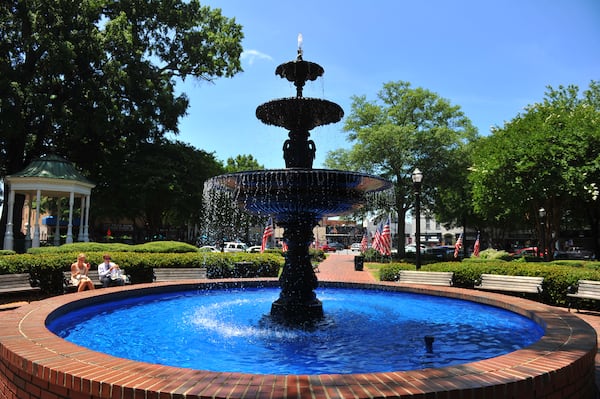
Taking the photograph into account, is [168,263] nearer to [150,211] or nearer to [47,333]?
[47,333]

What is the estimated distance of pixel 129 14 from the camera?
1298 inches

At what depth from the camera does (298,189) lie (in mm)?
7508

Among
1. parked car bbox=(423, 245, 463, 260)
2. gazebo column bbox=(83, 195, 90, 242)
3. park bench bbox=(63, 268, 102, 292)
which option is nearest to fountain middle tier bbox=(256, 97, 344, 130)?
park bench bbox=(63, 268, 102, 292)

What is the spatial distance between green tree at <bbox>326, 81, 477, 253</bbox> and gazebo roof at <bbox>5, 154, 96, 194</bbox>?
2042cm

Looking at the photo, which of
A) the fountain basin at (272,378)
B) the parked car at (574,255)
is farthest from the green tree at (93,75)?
the parked car at (574,255)

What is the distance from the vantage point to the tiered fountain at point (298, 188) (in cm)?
737

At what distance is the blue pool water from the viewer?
17.6 ft

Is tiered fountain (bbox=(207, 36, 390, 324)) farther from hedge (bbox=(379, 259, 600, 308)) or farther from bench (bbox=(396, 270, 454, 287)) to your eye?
hedge (bbox=(379, 259, 600, 308))

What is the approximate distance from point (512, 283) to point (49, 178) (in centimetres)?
2543

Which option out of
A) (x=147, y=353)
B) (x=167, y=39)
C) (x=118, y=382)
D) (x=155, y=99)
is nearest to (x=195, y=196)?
(x=155, y=99)

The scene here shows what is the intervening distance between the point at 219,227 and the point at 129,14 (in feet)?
92.5

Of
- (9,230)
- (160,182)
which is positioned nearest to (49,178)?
(9,230)

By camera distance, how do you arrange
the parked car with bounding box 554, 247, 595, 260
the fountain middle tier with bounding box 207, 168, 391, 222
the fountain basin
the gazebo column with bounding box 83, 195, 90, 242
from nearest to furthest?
the fountain basin
the fountain middle tier with bounding box 207, 168, 391, 222
the gazebo column with bounding box 83, 195, 90, 242
the parked car with bounding box 554, 247, 595, 260

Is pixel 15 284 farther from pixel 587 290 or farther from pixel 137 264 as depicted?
pixel 587 290
